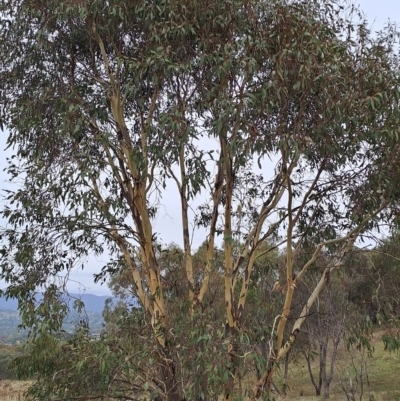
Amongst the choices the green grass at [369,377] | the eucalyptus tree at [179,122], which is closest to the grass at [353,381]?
the green grass at [369,377]

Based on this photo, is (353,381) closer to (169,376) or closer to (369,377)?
(369,377)

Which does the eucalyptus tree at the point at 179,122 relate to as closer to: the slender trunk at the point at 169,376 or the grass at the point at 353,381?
the slender trunk at the point at 169,376

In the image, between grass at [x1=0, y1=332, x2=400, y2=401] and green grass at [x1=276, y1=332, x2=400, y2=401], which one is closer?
grass at [x1=0, y1=332, x2=400, y2=401]

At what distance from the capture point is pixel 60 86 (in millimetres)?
4938

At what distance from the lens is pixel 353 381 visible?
13.1 meters

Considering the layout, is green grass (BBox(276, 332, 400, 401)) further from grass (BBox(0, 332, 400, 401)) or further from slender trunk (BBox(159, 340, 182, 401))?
slender trunk (BBox(159, 340, 182, 401))

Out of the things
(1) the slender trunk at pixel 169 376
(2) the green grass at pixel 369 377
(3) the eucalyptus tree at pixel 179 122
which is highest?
(3) the eucalyptus tree at pixel 179 122

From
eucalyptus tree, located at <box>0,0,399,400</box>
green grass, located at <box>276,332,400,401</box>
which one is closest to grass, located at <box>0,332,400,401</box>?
green grass, located at <box>276,332,400,401</box>

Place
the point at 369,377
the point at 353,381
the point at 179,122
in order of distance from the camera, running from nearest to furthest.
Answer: the point at 179,122 → the point at 353,381 → the point at 369,377

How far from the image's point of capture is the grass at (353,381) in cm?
1123

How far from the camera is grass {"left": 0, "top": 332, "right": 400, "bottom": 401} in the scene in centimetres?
1123

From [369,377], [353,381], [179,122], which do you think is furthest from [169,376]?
[369,377]

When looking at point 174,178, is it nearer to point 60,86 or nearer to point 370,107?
point 60,86

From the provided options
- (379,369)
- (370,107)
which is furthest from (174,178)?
(379,369)
